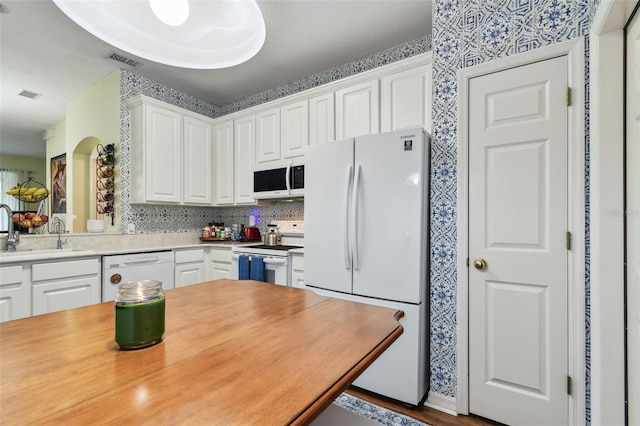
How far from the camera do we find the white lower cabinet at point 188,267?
127 inches

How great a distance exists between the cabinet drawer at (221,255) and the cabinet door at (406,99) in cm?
205

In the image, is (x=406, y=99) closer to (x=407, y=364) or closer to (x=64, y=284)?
(x=407, y=364)

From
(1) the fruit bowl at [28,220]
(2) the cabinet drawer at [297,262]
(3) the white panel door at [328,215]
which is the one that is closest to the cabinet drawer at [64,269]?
(1) the fruit bowl at [28,220]

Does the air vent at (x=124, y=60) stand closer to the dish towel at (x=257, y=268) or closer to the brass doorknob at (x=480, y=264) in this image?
the dish towel at (x=257, y=268)

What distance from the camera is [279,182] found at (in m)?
3.24

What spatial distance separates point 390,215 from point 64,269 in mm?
2495

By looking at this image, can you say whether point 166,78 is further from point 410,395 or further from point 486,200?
point 410,395

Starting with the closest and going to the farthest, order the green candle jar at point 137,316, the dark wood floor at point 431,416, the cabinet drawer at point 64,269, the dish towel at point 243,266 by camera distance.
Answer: the green candle jar at point 137,316, the dark wood floor at point 431,416, the cabinet drawer at point 64,269, the dish towel at point 243,266

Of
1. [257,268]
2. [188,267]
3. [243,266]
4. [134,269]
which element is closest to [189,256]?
[188,267]

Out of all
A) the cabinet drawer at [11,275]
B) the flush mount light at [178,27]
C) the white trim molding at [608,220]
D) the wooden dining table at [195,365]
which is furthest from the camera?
the cabinet drawer at [11,275]

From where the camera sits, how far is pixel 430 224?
6.81 ft

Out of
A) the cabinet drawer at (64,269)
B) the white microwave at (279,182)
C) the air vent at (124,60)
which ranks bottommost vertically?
the cabinet drawer at (64,269)

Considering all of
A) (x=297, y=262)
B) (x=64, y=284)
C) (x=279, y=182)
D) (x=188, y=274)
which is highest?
(x=279, y=182)

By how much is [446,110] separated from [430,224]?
29.4 inches
